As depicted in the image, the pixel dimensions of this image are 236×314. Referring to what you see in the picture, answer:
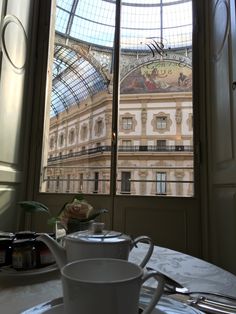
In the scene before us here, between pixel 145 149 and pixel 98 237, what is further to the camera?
pixel 145 149

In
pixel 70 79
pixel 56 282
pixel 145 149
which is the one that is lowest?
pixel 56 282

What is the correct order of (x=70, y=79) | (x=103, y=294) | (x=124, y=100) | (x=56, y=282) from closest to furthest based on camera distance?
(x=103, y=294) < (x=56, y=282) < (x=124, y=100) < (x=70, y=79)

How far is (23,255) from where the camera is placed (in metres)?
0.61

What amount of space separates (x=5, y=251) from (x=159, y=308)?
0.38 m

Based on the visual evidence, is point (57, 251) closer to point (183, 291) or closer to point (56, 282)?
point (56, 282)

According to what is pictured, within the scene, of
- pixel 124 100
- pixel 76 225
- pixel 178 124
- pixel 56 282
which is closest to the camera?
pixel 56 282

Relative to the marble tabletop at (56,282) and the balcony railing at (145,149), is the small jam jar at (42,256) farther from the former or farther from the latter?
the balcony railing at (145,149)

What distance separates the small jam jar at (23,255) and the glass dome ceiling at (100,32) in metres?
1.61

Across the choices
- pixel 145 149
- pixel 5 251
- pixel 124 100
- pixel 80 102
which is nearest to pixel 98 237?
pixel 5 251

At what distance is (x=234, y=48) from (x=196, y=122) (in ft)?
1.85

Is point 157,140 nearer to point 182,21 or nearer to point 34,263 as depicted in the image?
point 182,21

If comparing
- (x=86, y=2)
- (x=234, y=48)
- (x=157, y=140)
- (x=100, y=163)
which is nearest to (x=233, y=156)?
(x=234, y=48)

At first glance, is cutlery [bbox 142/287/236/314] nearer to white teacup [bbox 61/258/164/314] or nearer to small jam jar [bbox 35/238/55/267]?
white teacup [bbox 61/258/164/314]

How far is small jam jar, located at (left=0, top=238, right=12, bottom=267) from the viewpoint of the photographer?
617 mm
